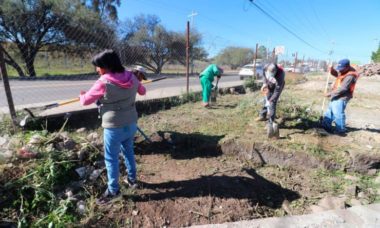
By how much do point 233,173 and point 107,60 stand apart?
2150mm

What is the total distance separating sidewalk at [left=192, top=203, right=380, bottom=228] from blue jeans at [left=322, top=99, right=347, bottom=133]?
2.20m

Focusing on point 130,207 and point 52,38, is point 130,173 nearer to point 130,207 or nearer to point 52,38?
point 130,207

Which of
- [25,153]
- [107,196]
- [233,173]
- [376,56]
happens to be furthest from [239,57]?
[107,196]

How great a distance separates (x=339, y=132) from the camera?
14.8ft

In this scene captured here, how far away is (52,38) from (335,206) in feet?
53.1

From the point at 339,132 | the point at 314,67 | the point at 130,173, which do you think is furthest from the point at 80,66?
the point at 314,67

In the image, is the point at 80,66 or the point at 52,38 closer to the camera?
the point at 80,66

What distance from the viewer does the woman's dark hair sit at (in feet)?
6.97

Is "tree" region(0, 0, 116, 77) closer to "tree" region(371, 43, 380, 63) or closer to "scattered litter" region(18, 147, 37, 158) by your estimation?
"scattered litter" region(18, 147, 37, 158)

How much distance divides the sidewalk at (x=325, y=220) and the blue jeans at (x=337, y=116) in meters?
2.20

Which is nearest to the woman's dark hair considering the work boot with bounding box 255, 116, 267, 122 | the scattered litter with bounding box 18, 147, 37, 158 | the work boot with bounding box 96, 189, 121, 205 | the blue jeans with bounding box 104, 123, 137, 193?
the blue jeans with bounding box 104, 123, 137, 193

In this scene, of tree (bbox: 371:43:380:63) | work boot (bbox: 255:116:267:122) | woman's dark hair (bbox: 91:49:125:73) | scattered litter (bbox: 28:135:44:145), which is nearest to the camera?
woman's dark hair (bbox: 91:49:125:73)

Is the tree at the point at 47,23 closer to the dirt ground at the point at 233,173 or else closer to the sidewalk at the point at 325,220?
the dirt ground at the point at 233,173

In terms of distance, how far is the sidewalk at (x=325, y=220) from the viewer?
233cm
